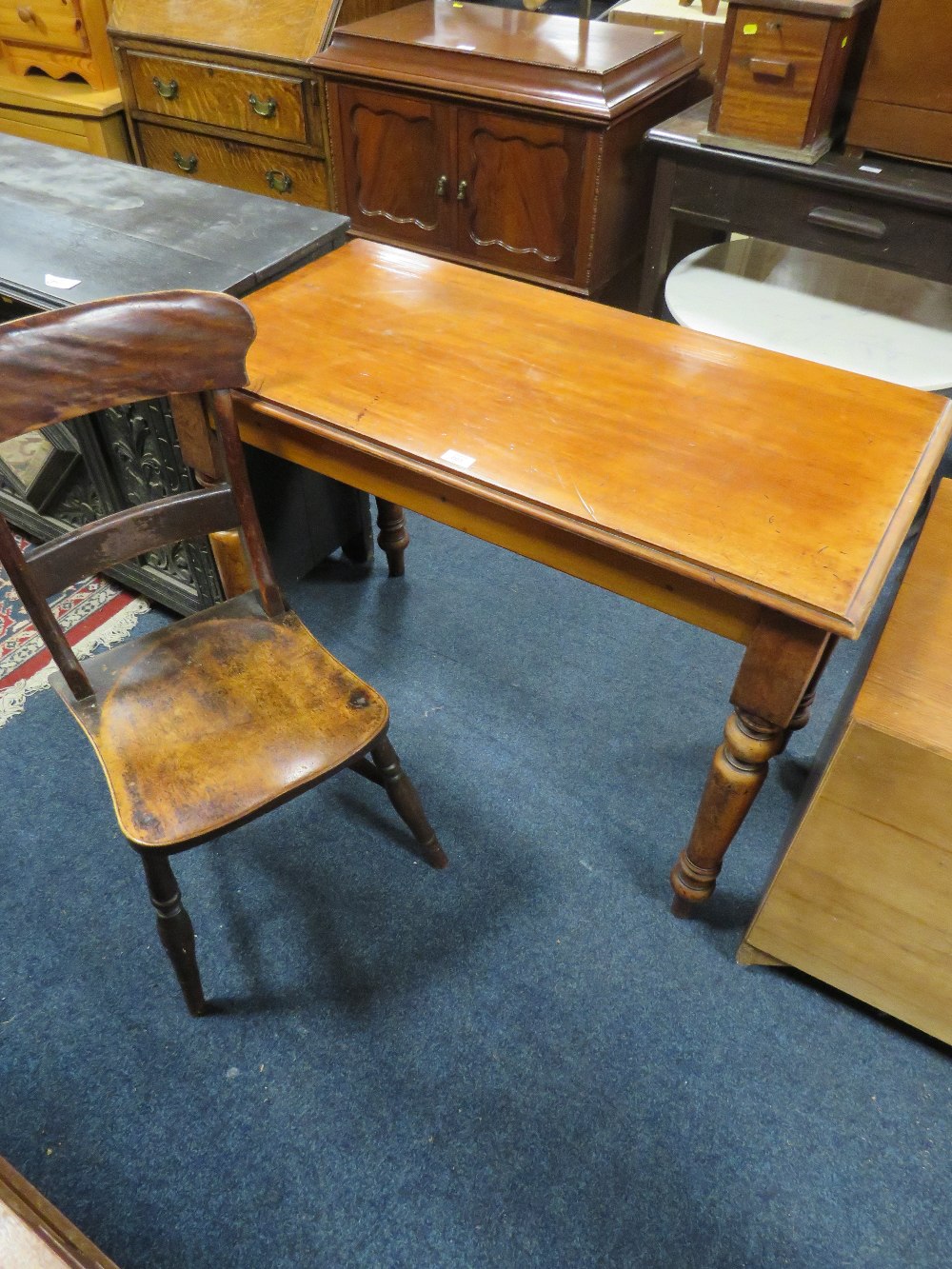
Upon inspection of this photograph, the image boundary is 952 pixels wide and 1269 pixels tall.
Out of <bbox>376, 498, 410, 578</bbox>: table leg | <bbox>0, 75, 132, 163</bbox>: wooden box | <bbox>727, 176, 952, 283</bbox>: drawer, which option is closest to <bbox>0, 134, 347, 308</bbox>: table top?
<bbox>376, 498, 410, 578</bbox>: table leg

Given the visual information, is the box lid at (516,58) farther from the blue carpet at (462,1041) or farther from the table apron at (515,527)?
the blue carpet at (462,1041)

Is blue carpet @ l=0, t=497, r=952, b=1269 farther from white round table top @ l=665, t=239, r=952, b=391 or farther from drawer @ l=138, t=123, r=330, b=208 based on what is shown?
drawer @ l=138, t=123, r=330, b=208

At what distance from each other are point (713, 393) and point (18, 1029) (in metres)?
1.36

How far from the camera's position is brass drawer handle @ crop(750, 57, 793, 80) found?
1.67 m

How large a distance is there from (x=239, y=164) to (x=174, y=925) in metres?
2.35

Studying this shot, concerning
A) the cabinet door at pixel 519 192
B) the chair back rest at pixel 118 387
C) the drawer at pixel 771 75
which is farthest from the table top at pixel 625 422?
the cabinet door at pixel 519 192

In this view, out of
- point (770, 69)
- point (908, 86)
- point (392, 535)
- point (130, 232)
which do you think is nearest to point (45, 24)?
point (130, 232)

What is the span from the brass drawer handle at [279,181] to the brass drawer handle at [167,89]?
354 millimetres

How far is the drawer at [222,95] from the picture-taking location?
2.38 m

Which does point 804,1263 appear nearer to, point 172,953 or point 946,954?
point 946,954

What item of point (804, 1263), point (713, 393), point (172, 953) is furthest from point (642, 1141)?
point (713, 393)

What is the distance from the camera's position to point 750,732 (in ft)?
3.58

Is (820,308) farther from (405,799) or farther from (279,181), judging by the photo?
(279,181)

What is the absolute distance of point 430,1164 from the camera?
1133mm
